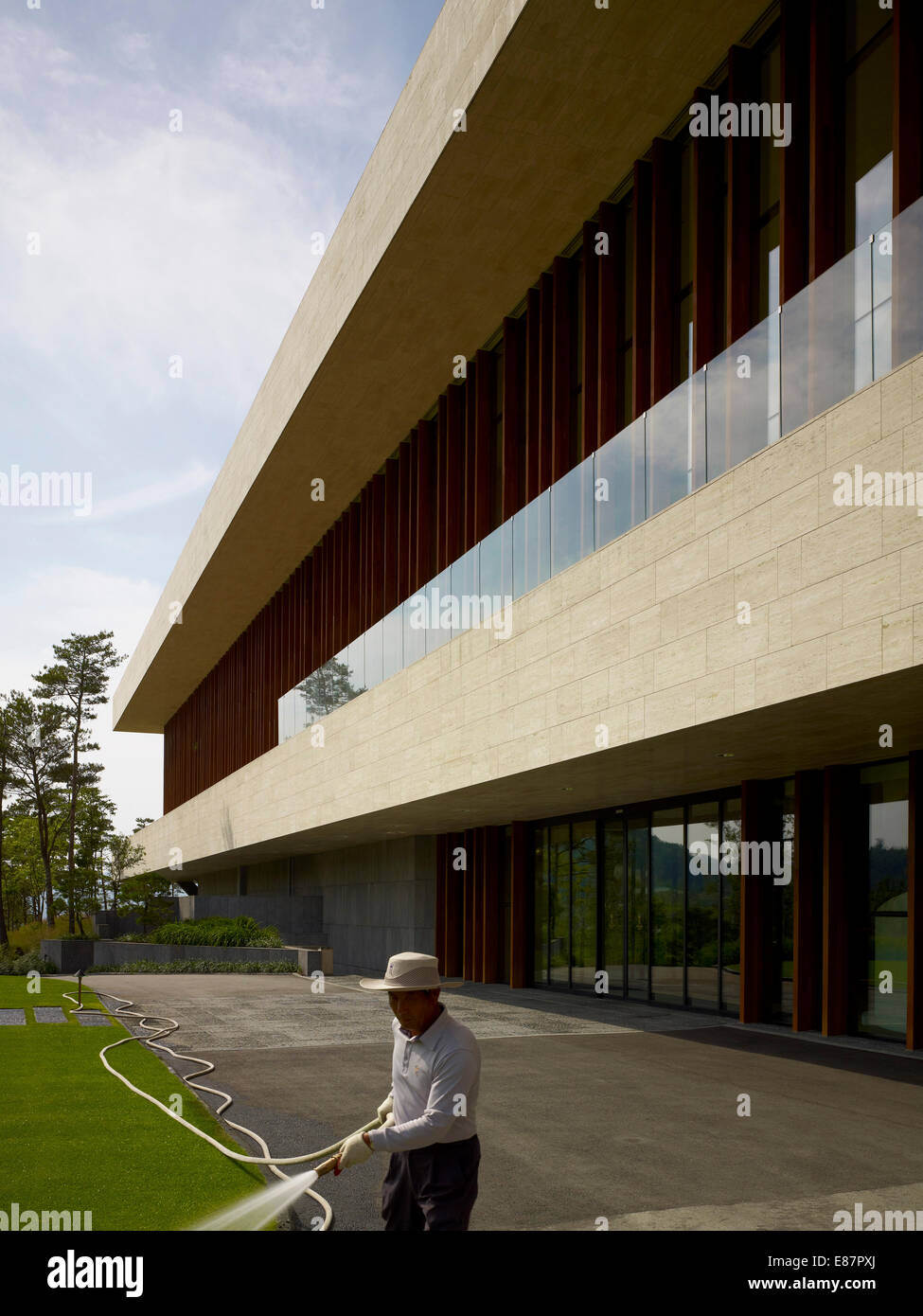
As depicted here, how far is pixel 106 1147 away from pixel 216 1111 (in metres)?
2.12

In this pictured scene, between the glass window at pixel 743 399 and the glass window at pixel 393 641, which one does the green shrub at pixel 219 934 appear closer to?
the glass window at pixel 393 641

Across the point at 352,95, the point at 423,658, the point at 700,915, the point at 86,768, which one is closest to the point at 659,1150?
the point at 700,915

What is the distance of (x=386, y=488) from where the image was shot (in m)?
29.3

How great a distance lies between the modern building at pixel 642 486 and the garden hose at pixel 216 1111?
21.3 ft

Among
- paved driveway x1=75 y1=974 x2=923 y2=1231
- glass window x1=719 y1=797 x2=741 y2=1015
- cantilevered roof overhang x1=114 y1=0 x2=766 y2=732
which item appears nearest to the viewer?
paved driveway x1=75 y1=974 x2=923 y2=1231

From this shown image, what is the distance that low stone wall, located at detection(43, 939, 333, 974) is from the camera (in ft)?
102

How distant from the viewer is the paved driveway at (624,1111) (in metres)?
8.19

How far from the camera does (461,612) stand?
2197 cm

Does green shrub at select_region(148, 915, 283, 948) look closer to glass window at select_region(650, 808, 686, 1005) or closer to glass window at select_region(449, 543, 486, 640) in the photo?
glass window at select_region(650, 808, 686, 1005)

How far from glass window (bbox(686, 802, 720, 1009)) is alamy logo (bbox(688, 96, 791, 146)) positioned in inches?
430
